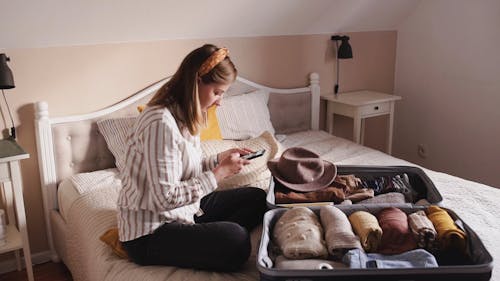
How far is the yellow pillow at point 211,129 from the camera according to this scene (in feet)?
8.39

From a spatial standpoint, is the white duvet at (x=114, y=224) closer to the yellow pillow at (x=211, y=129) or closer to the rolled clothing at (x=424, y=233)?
the rolled clothing at (x=424, y=233)

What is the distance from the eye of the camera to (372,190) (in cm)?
202

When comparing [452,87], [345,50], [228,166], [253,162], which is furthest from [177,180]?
[452,87]

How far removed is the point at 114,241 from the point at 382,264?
0.94 m

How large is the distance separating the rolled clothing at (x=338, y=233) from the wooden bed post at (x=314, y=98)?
182cm

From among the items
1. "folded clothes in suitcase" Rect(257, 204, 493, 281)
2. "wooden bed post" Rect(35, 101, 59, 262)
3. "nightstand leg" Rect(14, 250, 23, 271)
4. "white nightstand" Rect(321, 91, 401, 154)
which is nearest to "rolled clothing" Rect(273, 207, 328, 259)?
"folded clothes in suitcase" Rect(257, 204, 493, 281)

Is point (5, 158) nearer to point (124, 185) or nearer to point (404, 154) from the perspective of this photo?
point (124, 185)

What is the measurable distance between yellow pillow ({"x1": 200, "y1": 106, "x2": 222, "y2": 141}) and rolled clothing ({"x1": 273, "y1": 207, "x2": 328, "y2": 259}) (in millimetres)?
974

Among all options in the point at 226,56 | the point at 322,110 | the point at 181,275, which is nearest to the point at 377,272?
the point at 181,275

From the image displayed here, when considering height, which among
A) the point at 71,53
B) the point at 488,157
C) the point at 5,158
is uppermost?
the point at 71,53

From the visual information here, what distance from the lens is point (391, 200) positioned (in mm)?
1921

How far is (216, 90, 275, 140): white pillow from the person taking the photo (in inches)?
110

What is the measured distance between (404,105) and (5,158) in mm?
2886

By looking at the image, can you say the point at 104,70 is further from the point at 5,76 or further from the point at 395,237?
the point at 395,237
